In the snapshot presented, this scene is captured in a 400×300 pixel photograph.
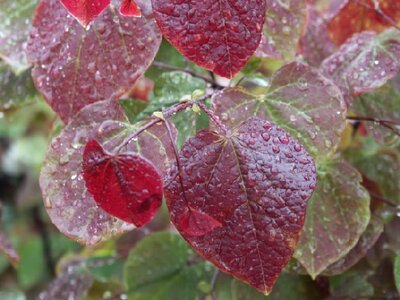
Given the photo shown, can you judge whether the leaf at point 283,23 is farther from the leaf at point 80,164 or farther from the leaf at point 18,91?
the leaf at point 18,91

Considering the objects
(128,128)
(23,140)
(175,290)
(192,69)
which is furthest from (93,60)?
(23,140)

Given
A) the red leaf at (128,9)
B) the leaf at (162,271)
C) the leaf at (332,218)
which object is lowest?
the leaf at (162,271)

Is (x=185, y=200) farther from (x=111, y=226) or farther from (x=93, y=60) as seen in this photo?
(x=93, y=60)

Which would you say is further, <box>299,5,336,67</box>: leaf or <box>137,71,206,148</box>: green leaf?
<box>299,5,336,67</box>: leaf

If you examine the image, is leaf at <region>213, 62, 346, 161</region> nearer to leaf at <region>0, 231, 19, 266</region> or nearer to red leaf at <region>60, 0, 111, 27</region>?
red leaf at <region>60, 0, 111, 27</region>

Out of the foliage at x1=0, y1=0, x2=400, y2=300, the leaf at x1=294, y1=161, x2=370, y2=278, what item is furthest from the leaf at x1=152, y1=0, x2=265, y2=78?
the leaf at x1=294, y1=161, x2=370, y2=278

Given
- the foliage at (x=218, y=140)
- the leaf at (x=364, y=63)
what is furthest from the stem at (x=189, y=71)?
the leaf at (x=364, y=63)
